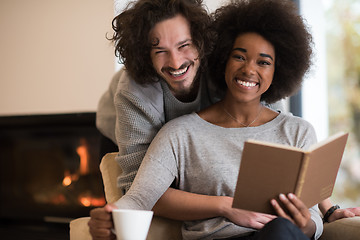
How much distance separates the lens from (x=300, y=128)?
157 cm

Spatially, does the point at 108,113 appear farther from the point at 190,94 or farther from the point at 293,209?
the point at 293,209

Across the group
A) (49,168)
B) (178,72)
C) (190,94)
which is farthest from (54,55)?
(178,72)

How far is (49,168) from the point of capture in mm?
3316

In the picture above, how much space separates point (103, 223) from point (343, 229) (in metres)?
0.82

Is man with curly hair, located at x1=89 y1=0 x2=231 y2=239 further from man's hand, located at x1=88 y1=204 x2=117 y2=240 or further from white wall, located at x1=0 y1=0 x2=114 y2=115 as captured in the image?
white wall, located at x1=0 y1=0 x2=114 y2=115

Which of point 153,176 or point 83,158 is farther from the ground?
point 153,176

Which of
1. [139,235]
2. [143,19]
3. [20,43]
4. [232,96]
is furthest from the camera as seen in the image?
[20,43]

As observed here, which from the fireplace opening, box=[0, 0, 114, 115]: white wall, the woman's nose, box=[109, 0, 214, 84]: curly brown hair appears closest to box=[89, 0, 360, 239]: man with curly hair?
box=[109, 0, 214, 84]: curly brown hair

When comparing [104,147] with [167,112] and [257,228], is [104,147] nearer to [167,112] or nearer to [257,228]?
[167,112]

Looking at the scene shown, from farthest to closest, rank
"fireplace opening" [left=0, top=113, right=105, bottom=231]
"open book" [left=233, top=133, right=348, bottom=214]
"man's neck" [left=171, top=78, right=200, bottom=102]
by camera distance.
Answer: "fireplace opening" [left=0, top=113, right=105, bottom=231], "man's neck" [left=171, top=78, right=200, bottom=102], "open book" [left=233, top=133, right=348, bottom=214]

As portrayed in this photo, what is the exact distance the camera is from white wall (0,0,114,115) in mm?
2928

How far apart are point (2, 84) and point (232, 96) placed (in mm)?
2209

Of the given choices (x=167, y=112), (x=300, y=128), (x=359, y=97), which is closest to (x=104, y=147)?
(x=167, y=112)

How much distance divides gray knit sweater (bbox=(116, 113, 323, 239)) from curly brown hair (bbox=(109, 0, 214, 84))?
0.75ft
